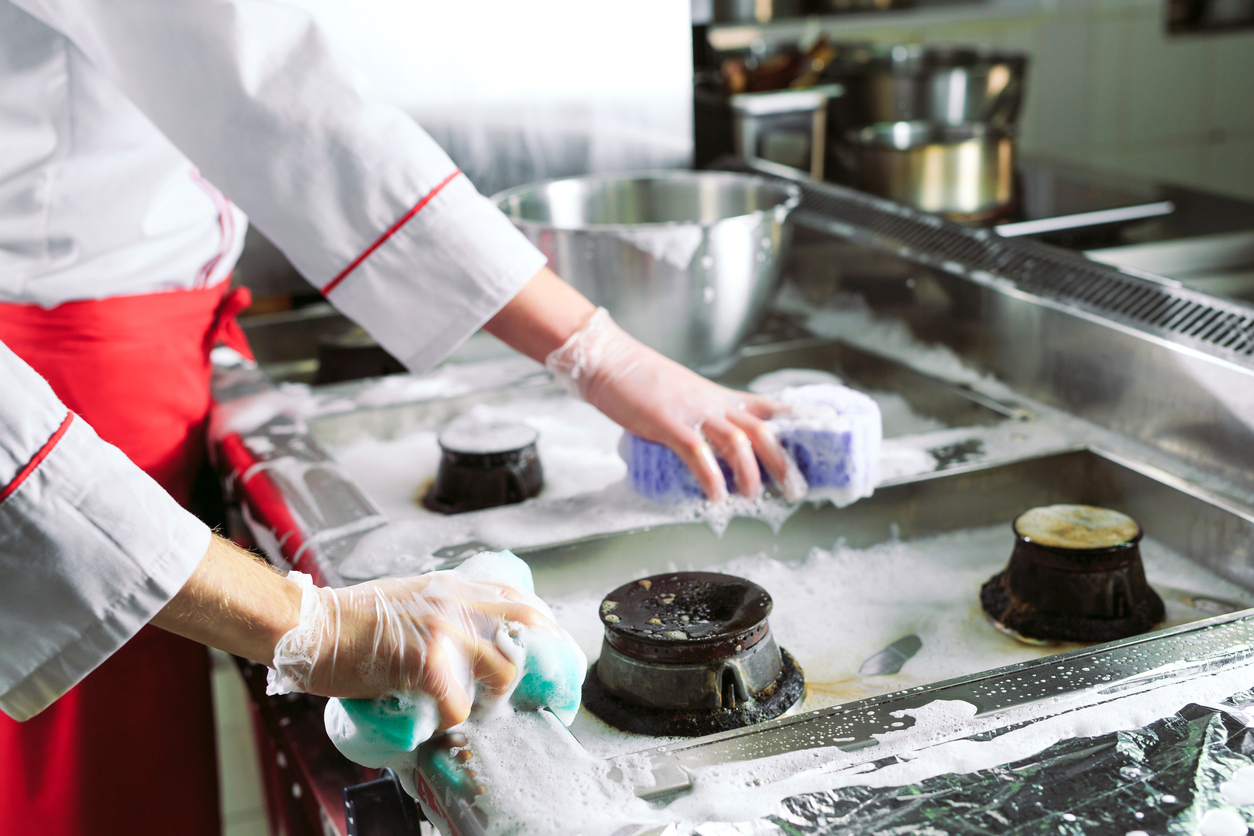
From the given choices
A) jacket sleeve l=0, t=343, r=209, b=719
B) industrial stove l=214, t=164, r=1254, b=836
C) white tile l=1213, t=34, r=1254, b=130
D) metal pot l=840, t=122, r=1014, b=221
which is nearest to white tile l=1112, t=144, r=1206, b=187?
white tile l=1213, t=34, r=1254, b=130

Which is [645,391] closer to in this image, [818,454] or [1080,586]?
[818,454]

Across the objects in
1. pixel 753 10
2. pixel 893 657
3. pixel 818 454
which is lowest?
pixel 893 657

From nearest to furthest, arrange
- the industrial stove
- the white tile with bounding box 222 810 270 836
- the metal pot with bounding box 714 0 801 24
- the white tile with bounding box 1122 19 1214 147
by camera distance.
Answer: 1. the industrial stove
2. the white tile with bounding box 222 810 270 836
3. the metal pot with bounding box 714 0 801 24
4. the white tile with bounding box 1122 19 1214 147

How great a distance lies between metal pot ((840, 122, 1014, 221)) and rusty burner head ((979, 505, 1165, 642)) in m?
0.82

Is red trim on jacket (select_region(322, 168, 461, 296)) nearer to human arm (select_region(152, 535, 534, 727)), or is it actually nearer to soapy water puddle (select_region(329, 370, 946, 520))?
soapy water puddle (select_region(329, 370, 946, 520))

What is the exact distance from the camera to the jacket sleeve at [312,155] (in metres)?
1.01

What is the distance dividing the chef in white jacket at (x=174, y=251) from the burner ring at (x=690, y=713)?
25cm

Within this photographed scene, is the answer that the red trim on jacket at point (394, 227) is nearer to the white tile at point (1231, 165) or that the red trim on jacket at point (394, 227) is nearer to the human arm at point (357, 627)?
the human arm at point (357, 627)

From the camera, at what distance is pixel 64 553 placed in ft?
2.22

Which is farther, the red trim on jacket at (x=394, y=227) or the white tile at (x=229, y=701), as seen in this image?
the white tile at (x=229, y=701)

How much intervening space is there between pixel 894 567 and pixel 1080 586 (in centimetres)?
19

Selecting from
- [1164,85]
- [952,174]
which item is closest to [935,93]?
[952,174]

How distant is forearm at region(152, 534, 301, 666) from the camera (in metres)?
0.69

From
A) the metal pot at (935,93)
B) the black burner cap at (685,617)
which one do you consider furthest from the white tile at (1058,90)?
the black burner cap at (685,617)
